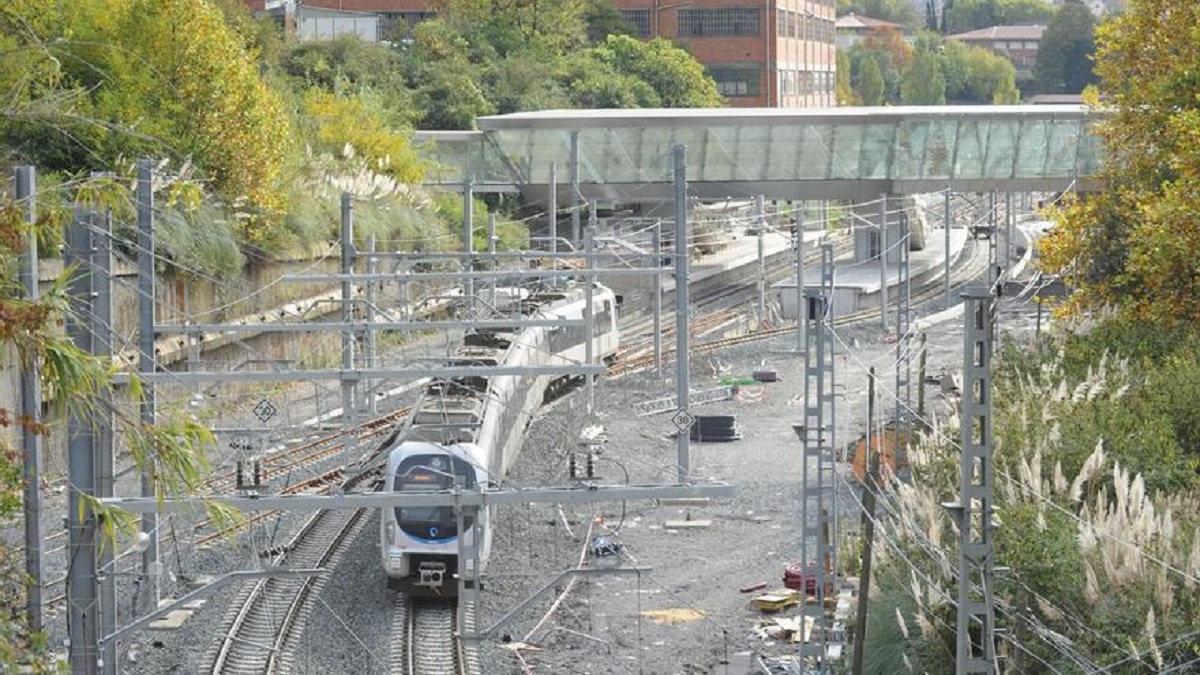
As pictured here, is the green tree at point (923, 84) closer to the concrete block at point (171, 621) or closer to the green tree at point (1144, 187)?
the green tree at point (1144, 187)

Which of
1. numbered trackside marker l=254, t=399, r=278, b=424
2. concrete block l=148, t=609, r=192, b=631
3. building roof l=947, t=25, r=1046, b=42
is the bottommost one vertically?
concrete block l=148, t=609, r=192, b=631

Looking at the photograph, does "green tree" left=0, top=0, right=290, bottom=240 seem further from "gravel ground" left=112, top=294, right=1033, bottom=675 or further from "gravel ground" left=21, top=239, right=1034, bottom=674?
"gravel ground" left=112, top=294, right=1033, bottom=675

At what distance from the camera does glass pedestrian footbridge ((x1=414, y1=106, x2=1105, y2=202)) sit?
1751 inches

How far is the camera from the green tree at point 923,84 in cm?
10712

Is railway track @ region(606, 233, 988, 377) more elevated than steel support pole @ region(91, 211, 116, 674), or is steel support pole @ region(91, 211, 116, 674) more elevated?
steel support pole @ region(91, 211, 116, 674)

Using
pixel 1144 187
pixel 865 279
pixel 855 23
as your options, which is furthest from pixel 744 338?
pixel 855 23

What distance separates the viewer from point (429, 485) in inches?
784

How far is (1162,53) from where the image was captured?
25141mm

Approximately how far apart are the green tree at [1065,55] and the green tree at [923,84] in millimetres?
13454

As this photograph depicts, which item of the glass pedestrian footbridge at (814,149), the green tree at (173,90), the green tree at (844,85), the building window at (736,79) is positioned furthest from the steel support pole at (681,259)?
the green tree at (844,85)

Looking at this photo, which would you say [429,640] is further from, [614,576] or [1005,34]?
[1005,34]

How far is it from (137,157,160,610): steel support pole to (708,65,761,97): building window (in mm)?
56799

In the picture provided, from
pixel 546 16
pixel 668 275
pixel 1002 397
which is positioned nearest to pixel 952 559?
pixel 1002 397

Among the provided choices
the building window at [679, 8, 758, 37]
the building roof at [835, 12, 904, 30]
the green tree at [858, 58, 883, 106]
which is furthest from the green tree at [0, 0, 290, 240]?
the building roof at [835, 12, 904, 30]
